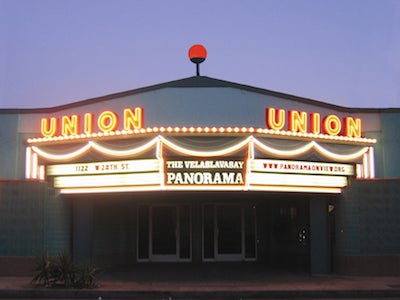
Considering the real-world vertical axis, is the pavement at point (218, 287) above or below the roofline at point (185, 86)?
below

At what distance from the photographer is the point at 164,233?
22219mm

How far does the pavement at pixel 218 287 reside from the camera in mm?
14461

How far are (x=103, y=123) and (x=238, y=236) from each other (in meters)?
8.44

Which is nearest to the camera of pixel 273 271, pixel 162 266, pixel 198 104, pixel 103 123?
pixel 103 123

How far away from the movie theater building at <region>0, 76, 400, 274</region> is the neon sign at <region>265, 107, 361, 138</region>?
0.04 m

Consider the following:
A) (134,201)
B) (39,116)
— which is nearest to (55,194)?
(39,116)

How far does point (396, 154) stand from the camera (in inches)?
743

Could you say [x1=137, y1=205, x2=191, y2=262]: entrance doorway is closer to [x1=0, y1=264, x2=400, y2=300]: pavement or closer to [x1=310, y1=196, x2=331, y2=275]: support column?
[x1=0, y1=264, x2=400, y2=300]: pavement

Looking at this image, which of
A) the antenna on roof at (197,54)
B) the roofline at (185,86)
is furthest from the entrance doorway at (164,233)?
the antenna on roof at (197,54)

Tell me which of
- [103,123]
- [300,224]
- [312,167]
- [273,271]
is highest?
[103,123]

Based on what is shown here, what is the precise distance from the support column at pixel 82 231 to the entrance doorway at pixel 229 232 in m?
5.53

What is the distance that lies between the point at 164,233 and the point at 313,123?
8.16m

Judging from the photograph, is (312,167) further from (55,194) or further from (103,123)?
(55,194)

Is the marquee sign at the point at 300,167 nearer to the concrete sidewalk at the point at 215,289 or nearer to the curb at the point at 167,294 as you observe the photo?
the concrete sidewalk at the point at 215,289
